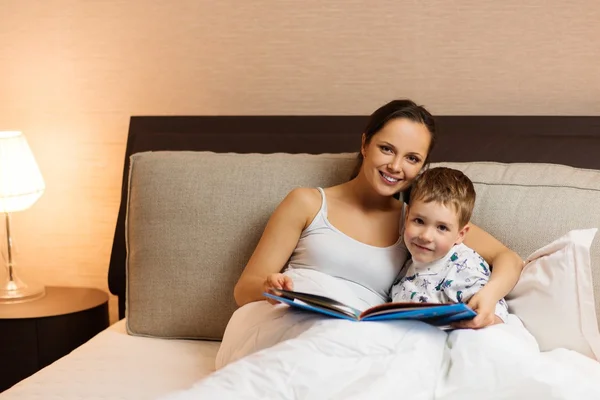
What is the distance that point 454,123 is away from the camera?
2.29 metres

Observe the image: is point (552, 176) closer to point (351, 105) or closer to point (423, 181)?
point (423, 181)

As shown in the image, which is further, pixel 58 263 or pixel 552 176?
pixel 58 263

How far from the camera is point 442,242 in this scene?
5.60 feet

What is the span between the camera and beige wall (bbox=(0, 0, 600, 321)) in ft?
7.61

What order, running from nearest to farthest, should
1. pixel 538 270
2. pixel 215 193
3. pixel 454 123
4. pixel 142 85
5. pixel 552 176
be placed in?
pixel 538 270 → pixel 552 176 → pixel 215 193 → pixel 454 123 → pixel 142 85

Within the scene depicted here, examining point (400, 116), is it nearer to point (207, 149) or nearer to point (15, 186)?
point (207, 149)

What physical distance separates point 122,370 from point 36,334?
63cm

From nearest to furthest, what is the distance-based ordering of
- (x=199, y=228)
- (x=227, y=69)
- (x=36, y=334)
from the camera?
(x=199, y=228), (x=36, y=334), (x=227, y=69)

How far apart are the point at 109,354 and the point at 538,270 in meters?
1.11

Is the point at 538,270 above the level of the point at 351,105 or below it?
below

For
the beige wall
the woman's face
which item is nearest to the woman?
the woman's face

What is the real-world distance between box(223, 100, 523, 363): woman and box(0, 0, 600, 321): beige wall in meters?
0.59

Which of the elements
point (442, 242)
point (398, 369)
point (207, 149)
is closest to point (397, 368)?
point (398, 369)

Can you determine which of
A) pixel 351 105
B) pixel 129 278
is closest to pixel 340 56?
pixel 351 105
